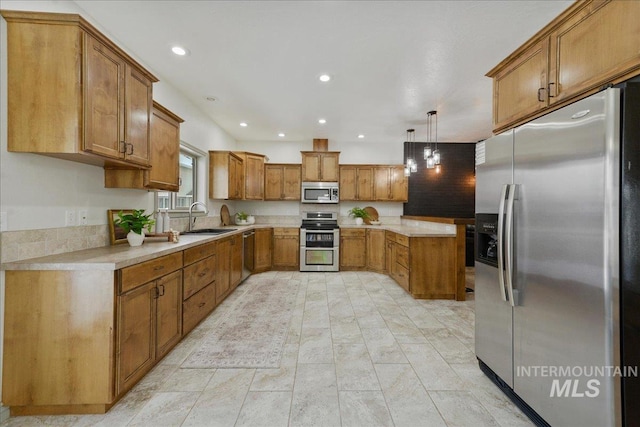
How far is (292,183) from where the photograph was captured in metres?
5.84

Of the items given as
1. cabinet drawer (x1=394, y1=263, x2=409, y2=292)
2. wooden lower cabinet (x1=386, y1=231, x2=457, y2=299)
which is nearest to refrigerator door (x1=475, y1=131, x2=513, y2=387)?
wooden lower cabinet (x1=386, y1=231, x2=457, y2=299)

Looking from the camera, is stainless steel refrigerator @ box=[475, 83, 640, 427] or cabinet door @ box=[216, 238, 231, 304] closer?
stainless steel refrigerator @ box=[475, 83, 640, 427]

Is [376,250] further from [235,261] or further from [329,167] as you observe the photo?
[235,261]

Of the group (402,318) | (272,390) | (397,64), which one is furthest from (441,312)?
(397,64)

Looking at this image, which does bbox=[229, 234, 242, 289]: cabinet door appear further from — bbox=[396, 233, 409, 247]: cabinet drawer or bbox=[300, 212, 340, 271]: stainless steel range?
bbox=[396, 233, 409, 247]: cabinet drawer

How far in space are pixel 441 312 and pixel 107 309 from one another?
3282 mm

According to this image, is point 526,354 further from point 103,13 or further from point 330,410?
point 103,13

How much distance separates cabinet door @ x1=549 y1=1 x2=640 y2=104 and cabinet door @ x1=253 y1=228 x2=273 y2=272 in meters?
4.57

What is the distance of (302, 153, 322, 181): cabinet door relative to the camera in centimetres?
571

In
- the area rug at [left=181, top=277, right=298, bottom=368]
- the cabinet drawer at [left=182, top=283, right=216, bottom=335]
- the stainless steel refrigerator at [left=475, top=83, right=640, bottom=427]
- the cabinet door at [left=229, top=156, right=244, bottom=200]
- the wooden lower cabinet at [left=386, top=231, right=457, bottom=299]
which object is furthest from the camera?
the cabinet door at [left=229, top=156, right=244, bottom=200]

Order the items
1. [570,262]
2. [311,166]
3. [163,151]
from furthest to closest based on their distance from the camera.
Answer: [311,166]
[163,151]
[570,262]

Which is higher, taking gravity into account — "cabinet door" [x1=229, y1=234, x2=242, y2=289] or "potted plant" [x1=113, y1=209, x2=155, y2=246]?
"potted plant" [x1=113, y1=209, x2=155, y2=246]

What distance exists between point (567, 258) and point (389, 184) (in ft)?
15.3

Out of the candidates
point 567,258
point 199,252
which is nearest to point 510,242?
point 567,258
